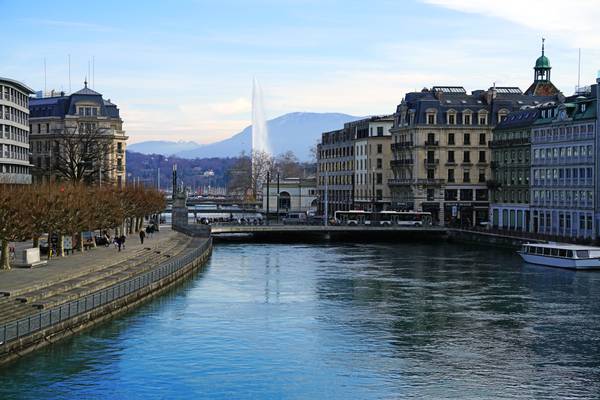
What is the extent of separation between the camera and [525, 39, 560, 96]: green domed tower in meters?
179

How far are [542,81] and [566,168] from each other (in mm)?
65642

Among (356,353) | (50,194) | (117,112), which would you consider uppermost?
(117,112)

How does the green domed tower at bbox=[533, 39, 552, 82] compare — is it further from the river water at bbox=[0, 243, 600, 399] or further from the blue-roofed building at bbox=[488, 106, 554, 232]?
the river water at bbox=[0, 243, 600, 399]

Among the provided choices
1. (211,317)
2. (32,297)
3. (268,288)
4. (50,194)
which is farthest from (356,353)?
(50,194)

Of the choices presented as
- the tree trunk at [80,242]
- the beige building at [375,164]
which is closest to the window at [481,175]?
the beige building at [375,164]

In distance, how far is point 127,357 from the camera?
47688mm

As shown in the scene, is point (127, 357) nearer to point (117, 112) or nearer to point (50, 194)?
point (50, 194)

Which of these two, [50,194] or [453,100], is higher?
[453,100]

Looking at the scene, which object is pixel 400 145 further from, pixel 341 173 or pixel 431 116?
pixel 341 173

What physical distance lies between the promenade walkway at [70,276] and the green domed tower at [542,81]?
103 m

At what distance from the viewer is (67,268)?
6662cm

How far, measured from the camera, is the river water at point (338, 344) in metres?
42.3

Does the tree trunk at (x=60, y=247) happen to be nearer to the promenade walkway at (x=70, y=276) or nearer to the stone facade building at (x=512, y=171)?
the promenade walkway at (x=70, y=276)

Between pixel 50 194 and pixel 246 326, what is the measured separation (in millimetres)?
26312
